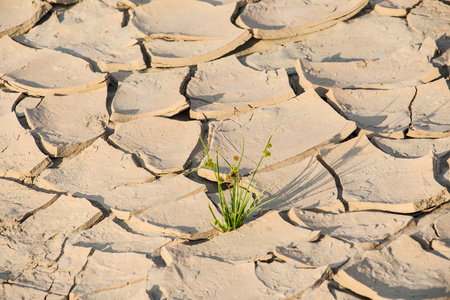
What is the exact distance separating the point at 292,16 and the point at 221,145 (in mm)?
1253

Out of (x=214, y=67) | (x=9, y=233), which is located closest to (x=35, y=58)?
(x=214, y=67)

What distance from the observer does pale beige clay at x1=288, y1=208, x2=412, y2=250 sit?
6.32 ft

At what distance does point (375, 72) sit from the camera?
2826mm

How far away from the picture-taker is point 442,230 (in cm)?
192

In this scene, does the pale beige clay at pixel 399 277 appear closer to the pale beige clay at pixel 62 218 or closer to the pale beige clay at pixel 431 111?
the pale beige clay at pixel 431 111

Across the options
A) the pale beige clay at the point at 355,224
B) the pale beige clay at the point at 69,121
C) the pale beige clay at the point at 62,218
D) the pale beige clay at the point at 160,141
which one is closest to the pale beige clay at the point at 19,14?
the pale beige clay at the point at 69,121

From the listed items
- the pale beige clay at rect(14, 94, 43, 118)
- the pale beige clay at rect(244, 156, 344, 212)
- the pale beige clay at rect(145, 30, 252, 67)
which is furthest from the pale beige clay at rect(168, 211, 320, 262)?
the pale beige clay at rect(14, 94, 43, 118)

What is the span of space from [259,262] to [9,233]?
113cm

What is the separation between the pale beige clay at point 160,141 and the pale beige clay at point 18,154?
14.9 inches

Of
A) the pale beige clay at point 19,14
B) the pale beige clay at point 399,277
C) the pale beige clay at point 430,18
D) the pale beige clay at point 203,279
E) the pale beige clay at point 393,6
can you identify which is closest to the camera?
the pale beige clay at point 399,277

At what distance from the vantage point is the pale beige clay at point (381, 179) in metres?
2.06

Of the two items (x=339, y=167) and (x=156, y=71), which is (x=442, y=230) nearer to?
(x=339, y=167)

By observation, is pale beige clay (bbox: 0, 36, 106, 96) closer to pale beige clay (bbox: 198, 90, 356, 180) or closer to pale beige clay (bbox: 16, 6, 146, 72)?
pale beige clay (bbox: 16, 6, 146, 72)

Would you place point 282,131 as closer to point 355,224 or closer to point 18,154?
point 355,224
